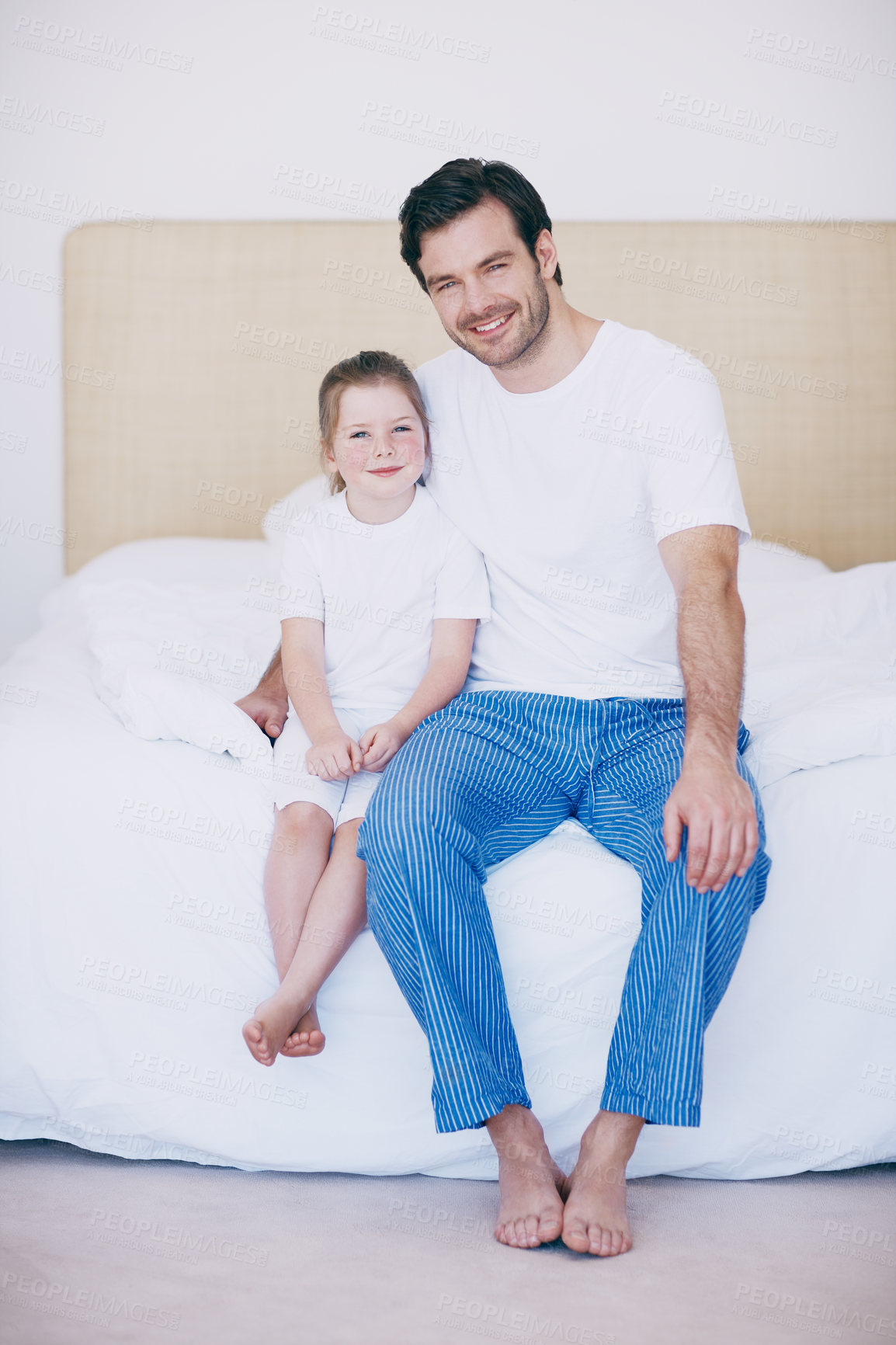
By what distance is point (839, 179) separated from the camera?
108 inches

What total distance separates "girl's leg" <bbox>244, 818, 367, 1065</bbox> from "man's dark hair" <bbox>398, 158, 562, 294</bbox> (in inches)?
33.2

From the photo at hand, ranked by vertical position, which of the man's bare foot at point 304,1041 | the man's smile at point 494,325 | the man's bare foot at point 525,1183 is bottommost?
the man's bare foot at point 525,1183

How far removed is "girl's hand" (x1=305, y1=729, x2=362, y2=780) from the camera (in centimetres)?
141

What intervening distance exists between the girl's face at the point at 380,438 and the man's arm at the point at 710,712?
39cm

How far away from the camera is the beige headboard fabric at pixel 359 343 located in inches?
107

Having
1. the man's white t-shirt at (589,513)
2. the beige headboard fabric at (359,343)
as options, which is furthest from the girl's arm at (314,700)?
the beige headboard fabric at (359,343)

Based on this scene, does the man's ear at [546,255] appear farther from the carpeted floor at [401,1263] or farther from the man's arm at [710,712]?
the carpeted floor at [401,1263]

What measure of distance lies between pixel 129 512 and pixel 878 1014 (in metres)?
2.23

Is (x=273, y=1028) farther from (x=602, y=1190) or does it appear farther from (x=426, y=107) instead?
(x=426, y=107)

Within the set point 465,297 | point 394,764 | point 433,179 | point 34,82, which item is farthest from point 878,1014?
point 34,82

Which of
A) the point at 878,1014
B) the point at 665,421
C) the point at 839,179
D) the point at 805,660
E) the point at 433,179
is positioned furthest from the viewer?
the point at 839,179

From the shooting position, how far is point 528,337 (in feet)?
Answer: 5.03

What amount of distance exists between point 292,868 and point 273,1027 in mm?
195

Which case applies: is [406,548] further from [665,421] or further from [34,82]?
[34,82]
